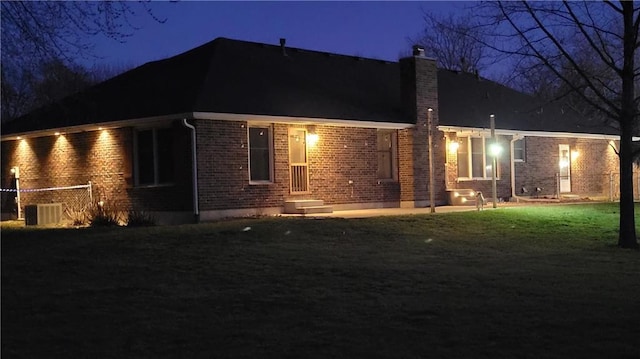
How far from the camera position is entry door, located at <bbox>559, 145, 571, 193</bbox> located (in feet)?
94.9

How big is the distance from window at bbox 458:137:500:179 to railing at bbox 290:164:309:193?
22.9 ft

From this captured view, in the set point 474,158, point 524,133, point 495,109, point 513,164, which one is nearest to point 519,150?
point 524,133

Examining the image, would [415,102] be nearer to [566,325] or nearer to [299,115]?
[299,115]

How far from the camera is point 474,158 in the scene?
25.9m

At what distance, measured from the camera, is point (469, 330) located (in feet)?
23.1

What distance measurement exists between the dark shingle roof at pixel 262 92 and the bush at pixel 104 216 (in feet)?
7.87

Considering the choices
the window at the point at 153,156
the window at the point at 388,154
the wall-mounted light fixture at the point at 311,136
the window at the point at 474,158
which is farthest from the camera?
the window at the point at 474,158

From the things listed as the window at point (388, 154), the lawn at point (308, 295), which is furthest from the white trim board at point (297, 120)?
the lawn at point (308, 295)

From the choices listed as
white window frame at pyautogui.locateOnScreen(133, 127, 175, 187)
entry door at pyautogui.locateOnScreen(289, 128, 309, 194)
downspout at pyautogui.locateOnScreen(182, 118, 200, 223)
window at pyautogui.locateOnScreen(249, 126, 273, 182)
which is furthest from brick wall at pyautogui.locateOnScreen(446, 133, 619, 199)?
white window frame at pyautogui.locateOnScreen(133, 127, 175, 187)

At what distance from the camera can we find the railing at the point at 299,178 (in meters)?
20.4

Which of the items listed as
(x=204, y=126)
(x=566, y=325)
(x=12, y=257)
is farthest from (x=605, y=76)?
(x=12, y=257)

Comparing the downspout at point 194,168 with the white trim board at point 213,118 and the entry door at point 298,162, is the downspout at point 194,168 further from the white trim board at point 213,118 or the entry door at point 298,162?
the entry door at point 298,162

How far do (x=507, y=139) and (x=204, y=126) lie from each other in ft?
41.8

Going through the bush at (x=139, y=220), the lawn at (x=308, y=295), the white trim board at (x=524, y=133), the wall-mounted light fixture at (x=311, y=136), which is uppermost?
the white trim board at (x=524, y=133)
